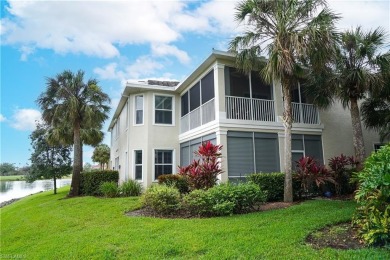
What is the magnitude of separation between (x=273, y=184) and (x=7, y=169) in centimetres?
4305

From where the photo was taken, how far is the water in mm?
33125

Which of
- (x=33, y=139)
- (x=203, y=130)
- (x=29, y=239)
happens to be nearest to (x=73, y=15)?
(x=203, y=130)

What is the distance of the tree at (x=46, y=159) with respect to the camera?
73.8 feet

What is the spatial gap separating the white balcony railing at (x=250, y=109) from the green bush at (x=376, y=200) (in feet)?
24.5

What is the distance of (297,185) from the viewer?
1126 centimetres

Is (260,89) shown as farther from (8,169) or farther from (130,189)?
(8,169)

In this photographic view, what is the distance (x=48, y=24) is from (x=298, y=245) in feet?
42.3

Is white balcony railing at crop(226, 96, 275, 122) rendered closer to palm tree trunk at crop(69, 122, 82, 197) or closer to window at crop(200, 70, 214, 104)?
window at crop(200, 70, 214, 104)

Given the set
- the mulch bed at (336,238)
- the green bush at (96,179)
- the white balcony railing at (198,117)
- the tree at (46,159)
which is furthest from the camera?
the tree at (46,159)

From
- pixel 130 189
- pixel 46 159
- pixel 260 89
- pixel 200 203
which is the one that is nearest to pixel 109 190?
pixel 130 189

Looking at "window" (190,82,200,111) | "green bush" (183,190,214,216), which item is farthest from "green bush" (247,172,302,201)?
"window" (190,82,200,111)

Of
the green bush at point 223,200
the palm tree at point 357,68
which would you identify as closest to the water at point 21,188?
the green bush at point 223,200

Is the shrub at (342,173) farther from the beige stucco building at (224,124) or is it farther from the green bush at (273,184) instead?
the green bush at (273,184)

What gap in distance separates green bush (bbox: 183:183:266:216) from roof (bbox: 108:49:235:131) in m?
6.29
